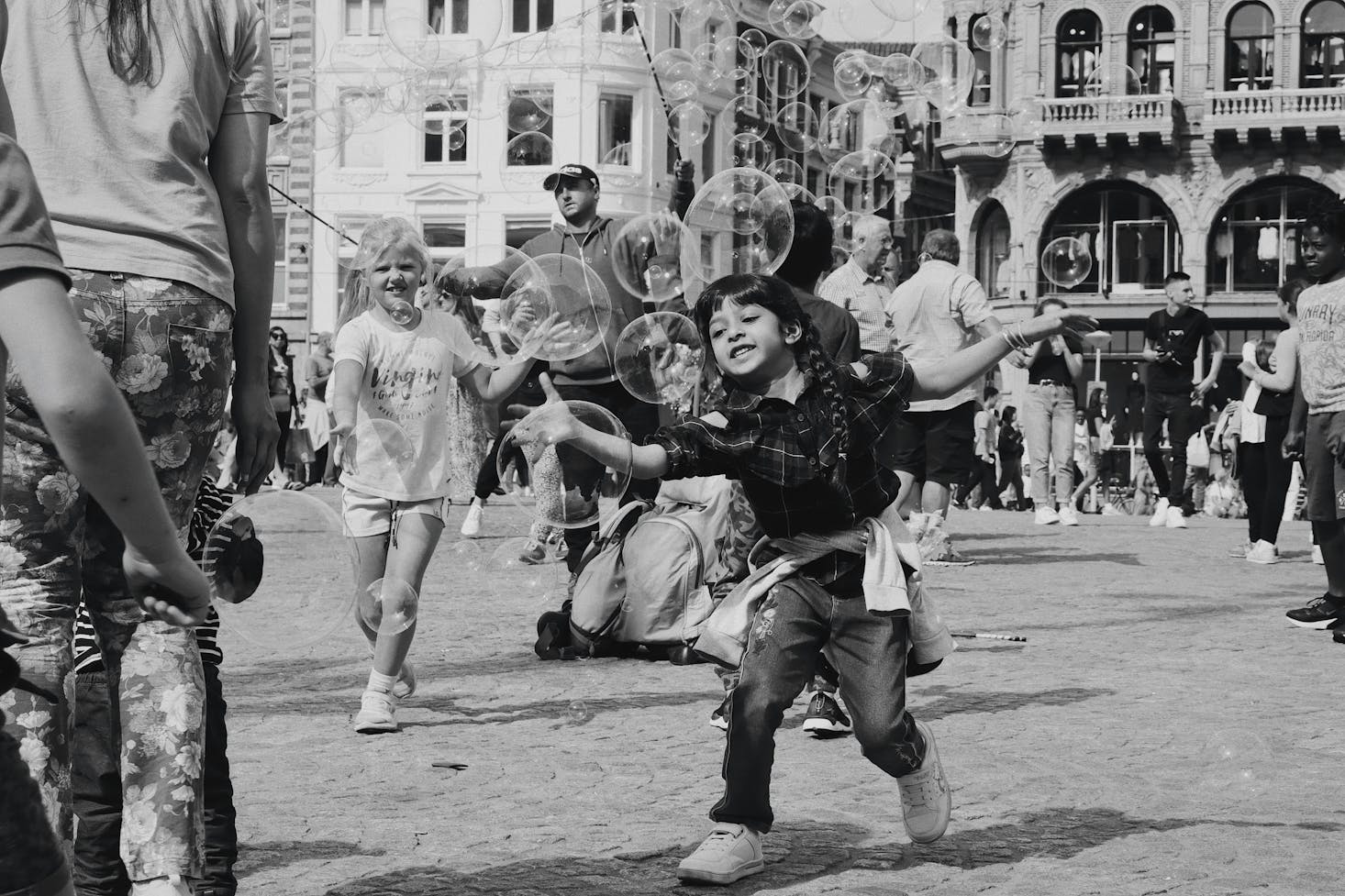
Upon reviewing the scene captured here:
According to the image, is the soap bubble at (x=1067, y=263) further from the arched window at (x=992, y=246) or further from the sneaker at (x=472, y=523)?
the arched window at (x=992, y=246)

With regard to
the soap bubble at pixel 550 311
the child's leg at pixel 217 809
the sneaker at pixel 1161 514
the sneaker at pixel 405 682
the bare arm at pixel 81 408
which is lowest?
the sneaker at pixel 1161 514

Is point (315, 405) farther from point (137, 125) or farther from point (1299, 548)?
point (137, 125)

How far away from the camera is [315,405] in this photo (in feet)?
69.2

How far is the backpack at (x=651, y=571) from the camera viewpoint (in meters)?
6.72

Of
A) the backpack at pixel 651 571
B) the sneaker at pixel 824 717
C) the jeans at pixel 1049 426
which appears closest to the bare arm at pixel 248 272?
the sneaker at pixel 824 717

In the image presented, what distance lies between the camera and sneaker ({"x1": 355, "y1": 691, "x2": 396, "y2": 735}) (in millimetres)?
5113

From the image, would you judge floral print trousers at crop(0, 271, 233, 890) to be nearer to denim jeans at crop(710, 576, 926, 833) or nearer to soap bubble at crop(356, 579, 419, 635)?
denim jeans at crop(710, 576, 926, 833)

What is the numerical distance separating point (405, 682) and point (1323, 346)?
4254 mm

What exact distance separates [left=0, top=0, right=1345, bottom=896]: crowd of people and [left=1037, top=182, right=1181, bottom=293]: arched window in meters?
33.3

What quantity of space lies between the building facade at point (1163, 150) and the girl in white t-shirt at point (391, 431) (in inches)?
1287

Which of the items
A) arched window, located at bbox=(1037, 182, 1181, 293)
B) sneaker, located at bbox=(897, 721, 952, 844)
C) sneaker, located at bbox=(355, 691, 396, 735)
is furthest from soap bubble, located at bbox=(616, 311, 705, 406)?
arched window, located at bbox=(1037, 182, 1181, 293)

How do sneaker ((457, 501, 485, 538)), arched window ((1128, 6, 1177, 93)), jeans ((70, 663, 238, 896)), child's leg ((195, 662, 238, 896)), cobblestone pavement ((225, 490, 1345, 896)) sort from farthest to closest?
1. arched window ((1128, 6, 1177, 93))
2. sneaker ((457, 501, 485, 538))
3. cobblestone pavement ((225, 490, 1345, 896))
4. child's leg ((195, 662, 238, 896))
5. jeans ((70, 663, 238, 896))

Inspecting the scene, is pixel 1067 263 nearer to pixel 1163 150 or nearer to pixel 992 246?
pixel 1163 150

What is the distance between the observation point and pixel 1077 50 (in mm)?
39188
